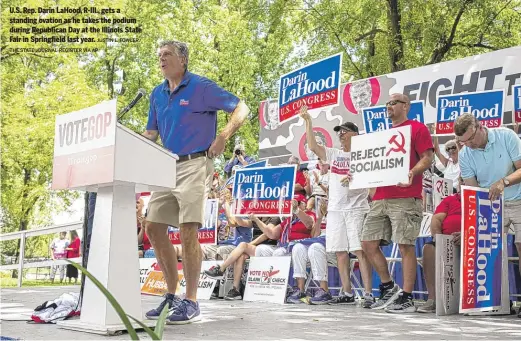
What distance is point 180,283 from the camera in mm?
9320

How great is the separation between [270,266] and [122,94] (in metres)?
19.3

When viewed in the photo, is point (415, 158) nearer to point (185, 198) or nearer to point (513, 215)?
point (513, 215)

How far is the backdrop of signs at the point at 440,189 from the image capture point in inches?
311

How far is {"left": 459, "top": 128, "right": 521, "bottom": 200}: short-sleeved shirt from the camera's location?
5891mm

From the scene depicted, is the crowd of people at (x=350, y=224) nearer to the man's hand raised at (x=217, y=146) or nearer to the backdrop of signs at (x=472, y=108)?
the backdrop of signs at (x=472, y=108)

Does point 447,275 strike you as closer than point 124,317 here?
No

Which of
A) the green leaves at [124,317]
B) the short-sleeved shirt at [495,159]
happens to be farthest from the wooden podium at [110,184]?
the short-sleeved shirt at [495,159]

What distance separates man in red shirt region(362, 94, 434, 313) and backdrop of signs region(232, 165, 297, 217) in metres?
2.04

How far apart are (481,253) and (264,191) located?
3.43 metres

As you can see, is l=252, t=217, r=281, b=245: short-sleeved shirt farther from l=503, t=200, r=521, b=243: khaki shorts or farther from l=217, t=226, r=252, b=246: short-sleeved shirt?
l=503, t=200, r=521, b=243: khaki shorts

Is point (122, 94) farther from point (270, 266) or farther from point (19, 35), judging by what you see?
point (270, 266)

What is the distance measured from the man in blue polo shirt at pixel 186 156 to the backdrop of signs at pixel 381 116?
15.2 ft

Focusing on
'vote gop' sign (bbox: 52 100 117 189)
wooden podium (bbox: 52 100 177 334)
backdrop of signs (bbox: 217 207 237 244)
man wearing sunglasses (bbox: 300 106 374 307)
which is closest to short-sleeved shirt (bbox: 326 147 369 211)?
man wearing sunglasses (bbox: 300 106 374 307)

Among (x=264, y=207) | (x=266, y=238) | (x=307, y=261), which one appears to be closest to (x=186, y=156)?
(x=307, y=261)
